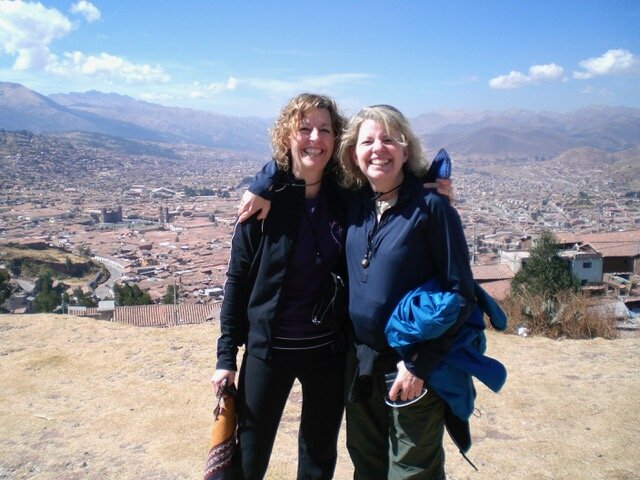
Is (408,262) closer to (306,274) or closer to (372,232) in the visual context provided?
(372,232)

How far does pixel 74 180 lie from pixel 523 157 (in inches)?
3350

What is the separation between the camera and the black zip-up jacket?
1.65 metres

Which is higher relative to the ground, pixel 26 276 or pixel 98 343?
pixel 98 343

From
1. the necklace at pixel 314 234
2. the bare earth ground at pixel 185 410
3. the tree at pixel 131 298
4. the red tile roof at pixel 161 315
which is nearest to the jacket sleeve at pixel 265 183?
the necklace at pixel 314 234

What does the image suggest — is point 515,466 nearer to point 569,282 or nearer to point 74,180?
point 569,282

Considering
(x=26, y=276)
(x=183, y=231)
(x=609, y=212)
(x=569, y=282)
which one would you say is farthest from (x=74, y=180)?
(x=569, y=282)

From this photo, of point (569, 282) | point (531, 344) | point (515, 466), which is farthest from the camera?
point (569, 282)

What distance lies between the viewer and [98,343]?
4434 mm

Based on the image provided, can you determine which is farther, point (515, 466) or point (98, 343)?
point (98, 343)

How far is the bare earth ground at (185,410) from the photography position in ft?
8.34

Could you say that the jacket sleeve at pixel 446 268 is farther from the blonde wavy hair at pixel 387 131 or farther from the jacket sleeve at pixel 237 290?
the jacket sleeve at pixel 237 290

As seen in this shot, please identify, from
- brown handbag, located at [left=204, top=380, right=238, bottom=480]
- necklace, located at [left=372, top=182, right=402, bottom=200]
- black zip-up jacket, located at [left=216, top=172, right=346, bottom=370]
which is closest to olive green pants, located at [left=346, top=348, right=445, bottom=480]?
black zip-up jacket, located at [left=216, top=172, right=346, bottom=370]

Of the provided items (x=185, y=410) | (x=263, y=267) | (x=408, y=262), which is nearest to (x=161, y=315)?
(x=185, y=410)

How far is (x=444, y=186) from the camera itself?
4.84 ft
